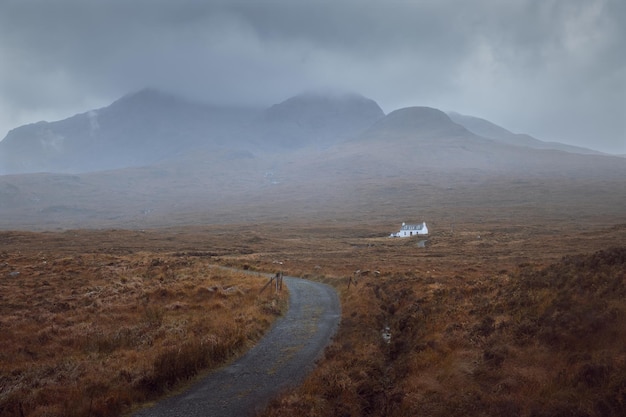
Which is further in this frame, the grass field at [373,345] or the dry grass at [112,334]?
the dry grass at [112,334]

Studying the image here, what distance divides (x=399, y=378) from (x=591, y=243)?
240 feet

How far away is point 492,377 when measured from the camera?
11.6 metres

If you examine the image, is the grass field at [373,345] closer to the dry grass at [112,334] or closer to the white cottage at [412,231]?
the dry grass at [112,334]

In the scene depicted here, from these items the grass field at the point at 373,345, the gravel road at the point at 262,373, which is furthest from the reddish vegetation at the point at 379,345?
the gravel road at the point at 262,373

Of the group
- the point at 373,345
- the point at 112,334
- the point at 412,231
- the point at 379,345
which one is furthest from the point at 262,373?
the point at 412,231

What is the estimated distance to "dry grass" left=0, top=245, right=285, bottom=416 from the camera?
1201cm

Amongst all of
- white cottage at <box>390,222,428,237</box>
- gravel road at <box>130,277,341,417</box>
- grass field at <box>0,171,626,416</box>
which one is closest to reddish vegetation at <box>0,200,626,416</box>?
grass field at <box>0,171,626,416</box>

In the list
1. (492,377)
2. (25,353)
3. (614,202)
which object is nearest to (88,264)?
(25,353)

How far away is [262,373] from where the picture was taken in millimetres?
14211

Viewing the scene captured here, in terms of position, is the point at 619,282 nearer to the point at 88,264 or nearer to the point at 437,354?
the point at 437,354

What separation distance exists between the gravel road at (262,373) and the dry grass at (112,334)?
828mm

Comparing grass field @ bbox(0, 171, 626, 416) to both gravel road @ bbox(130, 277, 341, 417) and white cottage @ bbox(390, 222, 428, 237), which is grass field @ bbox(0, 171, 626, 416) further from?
white cottage @ bbox(390, 222, 428, 237)

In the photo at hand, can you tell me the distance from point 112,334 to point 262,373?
8.37 metres

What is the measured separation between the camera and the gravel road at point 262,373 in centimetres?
1166
